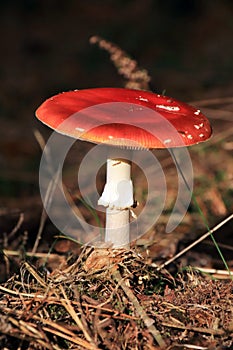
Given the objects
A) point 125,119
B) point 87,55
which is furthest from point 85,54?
point 125,119

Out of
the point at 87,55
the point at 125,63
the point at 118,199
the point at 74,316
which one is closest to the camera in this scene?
the point at 74,316

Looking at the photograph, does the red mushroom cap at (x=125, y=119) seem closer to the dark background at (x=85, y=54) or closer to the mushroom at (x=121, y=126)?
the mushroom at (x=121, y=126)

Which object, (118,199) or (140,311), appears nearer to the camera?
(140,311)

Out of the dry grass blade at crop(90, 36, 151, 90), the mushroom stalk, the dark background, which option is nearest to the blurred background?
the dark background

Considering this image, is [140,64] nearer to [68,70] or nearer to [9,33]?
[68,70]

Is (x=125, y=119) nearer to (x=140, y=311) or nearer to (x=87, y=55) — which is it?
(x=140, y=311)

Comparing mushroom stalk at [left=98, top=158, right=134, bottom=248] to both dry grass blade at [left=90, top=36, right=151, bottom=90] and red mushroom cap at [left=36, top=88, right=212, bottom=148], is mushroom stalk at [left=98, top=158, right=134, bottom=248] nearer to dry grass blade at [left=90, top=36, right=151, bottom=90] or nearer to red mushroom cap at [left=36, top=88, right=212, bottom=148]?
red mushroom cap at [left=36, top=88, right=212, bottom=148]

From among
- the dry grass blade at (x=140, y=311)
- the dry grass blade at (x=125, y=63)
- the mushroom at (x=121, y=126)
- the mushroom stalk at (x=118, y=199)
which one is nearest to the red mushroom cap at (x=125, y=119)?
the mushroom at (x=121, y=126)
